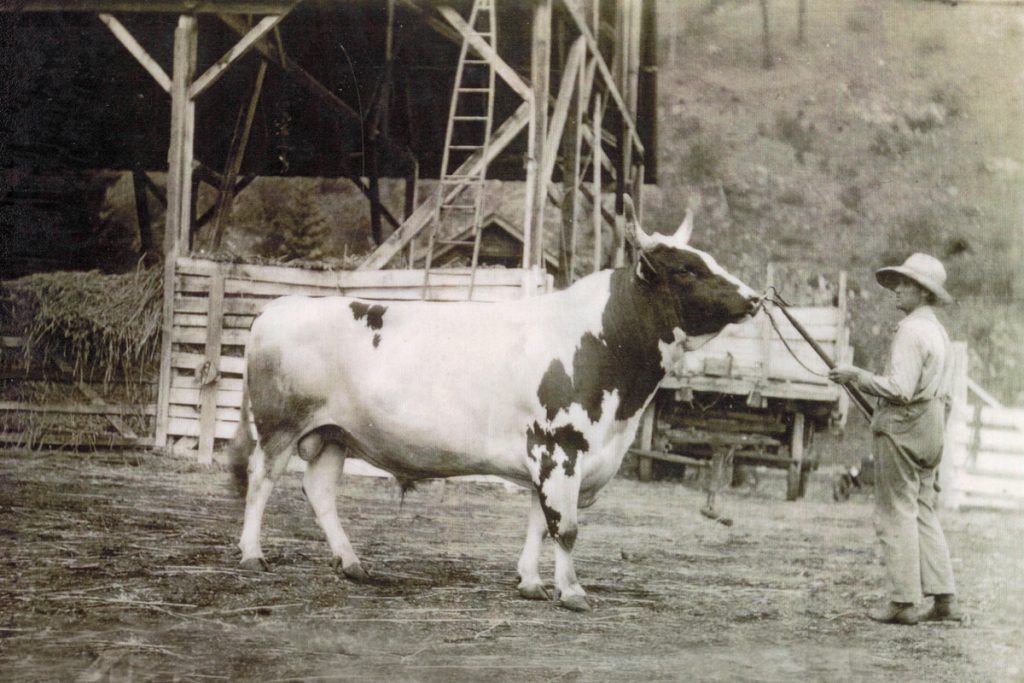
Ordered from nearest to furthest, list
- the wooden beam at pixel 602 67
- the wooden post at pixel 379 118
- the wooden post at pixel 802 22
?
the wooden post at pixel 802 22 → the wooden beam at pixel 602 67 → the wooden post at pixel 379 118

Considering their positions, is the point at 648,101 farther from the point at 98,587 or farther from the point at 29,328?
the point at 98,587

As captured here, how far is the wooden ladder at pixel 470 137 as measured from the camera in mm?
6711

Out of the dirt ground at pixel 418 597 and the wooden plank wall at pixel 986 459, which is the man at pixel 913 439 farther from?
the wooden plank wall at pixel 986 459

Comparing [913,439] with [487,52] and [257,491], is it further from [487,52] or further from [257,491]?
[487,52]

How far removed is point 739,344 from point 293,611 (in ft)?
21.6

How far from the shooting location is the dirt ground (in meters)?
3.92

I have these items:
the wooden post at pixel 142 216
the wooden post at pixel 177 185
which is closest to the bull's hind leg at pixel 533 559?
the wooden post at pixel 177 185

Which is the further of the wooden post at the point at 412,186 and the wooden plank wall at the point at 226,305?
the wooden post at the point at 412,186

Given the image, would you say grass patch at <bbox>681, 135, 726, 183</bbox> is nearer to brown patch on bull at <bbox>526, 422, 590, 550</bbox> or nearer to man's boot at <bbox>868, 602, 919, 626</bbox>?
brown patch on bull at <bbox>526, 422, 590, 550</bbox>

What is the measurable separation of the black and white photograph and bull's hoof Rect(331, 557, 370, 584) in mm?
14

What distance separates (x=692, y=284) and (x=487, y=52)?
352 centimetres

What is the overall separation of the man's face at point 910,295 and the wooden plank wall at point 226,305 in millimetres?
3090

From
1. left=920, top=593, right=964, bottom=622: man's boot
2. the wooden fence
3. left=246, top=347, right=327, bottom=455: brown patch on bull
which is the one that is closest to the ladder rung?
left=246, top=347, right=327, bottom=455: brown patch on bull

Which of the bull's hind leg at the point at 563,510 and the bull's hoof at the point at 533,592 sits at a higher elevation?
the bull's hind leg at the point at 563,510
